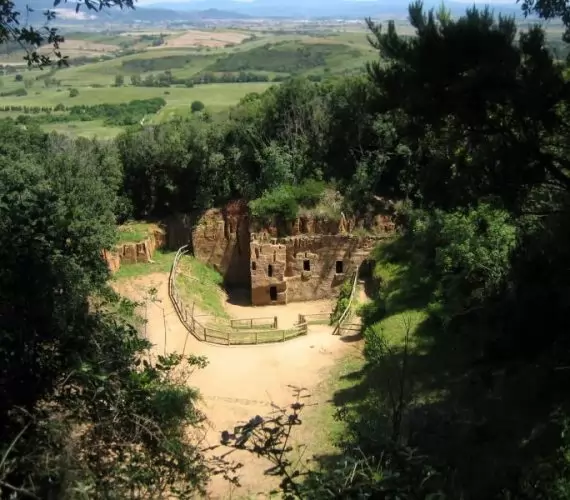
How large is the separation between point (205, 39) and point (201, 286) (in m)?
140

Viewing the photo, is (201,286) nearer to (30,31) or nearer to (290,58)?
(30,31)

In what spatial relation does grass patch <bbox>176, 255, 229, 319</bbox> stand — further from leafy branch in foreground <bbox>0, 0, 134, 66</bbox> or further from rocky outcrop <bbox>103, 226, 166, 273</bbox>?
leafy branch in foreground <bbox>0, 0, 134, 66</bbox>

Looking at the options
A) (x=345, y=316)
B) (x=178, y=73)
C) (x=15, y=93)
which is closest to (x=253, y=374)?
(x=345, y=316)

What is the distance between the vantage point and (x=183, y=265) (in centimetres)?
2509

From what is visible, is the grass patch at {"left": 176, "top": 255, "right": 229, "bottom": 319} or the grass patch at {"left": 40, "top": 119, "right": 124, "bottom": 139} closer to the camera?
the grass patch at {"left": 176, "top": 255, "right": 229, "bottom": 319}

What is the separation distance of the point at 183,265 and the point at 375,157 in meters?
9.08

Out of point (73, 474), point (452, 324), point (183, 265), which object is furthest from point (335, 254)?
point (73, 474)

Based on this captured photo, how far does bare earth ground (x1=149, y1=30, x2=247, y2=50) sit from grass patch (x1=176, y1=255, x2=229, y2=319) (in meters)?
121

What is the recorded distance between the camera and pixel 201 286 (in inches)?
946

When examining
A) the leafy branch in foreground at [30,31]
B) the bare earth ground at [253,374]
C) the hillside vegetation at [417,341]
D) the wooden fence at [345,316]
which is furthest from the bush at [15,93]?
the leafy branch in foreground at [30,31]

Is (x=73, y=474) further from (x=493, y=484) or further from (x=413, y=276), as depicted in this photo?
→ (x=413, y=276)

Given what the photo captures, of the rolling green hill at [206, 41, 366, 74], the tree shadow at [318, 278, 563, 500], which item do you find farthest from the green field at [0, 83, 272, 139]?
the tree shadow at [318, 278, 563, 500]

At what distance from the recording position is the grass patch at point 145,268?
23766 mm

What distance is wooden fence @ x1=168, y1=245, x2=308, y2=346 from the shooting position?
19.9 metres
